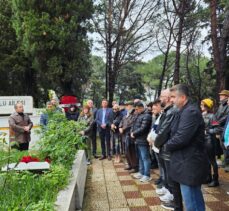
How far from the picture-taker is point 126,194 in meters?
5.73

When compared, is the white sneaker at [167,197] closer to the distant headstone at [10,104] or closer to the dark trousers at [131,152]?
the dark trousers at [131,152]

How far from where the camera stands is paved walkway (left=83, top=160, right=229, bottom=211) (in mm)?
5031

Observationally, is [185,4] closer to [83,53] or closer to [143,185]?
[83,53]

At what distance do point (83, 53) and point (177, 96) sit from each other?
15523 mm

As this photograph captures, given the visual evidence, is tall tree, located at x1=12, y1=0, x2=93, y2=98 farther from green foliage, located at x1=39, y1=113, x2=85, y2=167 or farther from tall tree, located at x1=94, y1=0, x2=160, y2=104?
green foliage, located at x1=39, y1=113, x2=85, y2=167

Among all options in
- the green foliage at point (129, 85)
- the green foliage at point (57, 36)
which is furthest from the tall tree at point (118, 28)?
the green foliage at point (129, 85)

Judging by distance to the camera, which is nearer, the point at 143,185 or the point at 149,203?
the point at 149,203

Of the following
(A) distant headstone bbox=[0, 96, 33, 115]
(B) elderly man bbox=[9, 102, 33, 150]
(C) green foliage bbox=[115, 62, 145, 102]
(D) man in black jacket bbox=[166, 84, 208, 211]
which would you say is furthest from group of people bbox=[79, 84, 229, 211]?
(C) green foliage bbox=[115, 62, 145, 102]

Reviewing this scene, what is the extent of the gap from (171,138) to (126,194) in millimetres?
2421

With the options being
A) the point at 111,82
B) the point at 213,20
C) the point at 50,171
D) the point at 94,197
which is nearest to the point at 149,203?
the point at 94,197

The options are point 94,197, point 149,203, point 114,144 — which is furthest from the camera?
point 114,144

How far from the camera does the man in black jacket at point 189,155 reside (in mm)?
3492

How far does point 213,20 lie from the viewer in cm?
1263

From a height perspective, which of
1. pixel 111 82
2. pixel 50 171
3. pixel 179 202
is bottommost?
pixel 179 202
